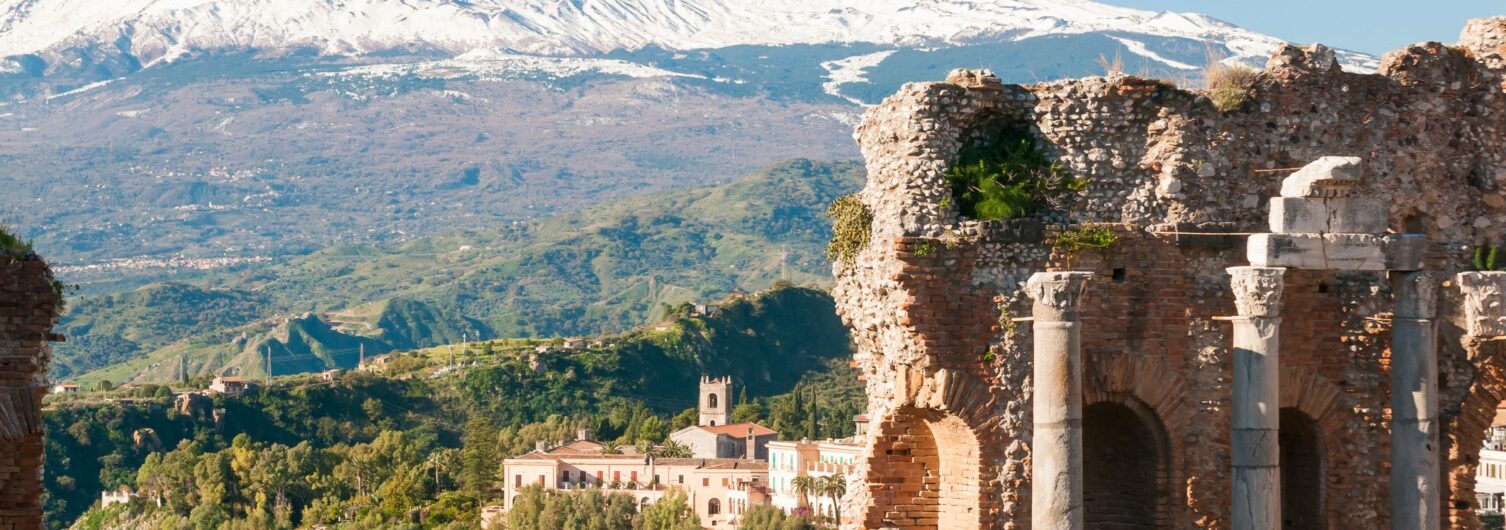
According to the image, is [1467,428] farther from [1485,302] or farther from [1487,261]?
[1487,261]

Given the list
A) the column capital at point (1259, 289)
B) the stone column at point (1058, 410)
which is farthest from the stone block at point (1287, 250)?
the stone column at point (1058, 410)

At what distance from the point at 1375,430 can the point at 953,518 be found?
4099mm

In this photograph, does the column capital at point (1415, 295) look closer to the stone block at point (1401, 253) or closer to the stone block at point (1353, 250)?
the stone block at point (1401, 253)

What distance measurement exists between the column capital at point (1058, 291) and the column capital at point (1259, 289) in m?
1.47

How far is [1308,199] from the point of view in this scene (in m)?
19.3

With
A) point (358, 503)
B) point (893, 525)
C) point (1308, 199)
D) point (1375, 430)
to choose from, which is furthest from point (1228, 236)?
point (358, 503)

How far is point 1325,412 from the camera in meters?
20.7

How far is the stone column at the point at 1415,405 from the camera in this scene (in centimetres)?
1942

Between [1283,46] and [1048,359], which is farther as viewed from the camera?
[1283,46]

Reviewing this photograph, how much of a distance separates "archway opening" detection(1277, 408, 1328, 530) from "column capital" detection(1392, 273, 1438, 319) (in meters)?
1.75

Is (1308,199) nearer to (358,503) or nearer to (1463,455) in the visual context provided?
(1463,455)

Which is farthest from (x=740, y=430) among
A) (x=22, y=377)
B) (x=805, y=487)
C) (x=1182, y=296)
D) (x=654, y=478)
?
(x=22, y=377)

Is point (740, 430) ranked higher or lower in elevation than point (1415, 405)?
lower

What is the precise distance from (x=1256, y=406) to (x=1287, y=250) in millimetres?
1323
